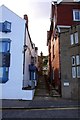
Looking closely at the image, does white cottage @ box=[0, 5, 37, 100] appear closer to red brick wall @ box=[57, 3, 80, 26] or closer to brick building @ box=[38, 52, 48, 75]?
red brick wall @ box=[57, 3, 80, 26]

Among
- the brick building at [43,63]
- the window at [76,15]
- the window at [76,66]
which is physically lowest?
the window at [76,66]

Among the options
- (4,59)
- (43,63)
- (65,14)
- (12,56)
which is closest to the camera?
(4,59)

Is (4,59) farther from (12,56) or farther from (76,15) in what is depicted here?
(76,15)

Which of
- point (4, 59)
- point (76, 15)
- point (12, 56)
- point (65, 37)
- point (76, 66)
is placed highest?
point (76, 15)

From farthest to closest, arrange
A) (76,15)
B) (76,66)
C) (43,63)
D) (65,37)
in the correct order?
(43,63) → (76,15) → (65,37) → (76,66)

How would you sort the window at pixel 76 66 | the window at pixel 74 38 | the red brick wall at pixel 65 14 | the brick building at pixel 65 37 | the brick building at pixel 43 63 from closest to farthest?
1. the window at pixel 76 66
2. the brick building at pixel 65 37
3. the window at pixel 74 38
4. the red brick wall at pixel 65 14
5. the brick building at pixel 43 63

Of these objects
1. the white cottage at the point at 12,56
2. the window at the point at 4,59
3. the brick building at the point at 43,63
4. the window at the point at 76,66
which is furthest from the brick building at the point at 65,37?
the brick building at the point at 43,63

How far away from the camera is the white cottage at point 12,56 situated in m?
24.0

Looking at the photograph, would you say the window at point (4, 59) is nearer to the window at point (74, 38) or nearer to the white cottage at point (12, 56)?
the white cottage at point (12, 56)

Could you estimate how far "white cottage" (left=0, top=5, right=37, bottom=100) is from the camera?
24.0 m

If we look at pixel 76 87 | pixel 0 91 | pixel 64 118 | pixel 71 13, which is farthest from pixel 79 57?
pixel 64 118

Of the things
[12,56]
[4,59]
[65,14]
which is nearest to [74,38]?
[65,14]

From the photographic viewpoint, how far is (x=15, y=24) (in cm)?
2567

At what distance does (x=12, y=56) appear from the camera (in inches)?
980
